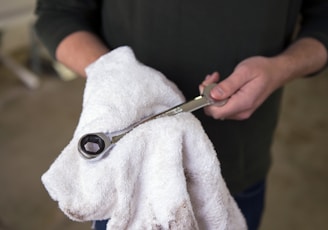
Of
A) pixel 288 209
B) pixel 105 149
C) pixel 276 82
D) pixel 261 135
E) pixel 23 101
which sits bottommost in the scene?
pixel 288 209

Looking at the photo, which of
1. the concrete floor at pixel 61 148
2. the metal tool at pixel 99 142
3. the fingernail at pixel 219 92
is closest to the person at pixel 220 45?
the fingernail at pixel 219 92

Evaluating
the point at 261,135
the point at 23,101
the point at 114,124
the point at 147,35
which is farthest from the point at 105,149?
the point at 23,101

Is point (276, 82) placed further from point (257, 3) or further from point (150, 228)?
→ point (150, 228)

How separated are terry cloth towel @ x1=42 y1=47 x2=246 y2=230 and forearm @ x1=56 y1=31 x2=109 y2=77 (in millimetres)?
139

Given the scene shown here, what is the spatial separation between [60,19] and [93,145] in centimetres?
30

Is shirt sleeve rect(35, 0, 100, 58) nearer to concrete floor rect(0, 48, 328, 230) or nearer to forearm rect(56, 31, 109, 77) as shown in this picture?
forearm rect(56, 31, 109, 77)

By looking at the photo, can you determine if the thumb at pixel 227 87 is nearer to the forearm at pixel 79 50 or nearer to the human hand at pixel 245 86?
the human hand at pixel 245 86

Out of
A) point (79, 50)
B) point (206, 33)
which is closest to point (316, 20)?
point (206, 33)

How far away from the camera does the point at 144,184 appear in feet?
1.47

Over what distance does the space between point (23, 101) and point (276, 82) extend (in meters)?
1.47

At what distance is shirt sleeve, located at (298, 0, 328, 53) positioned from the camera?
0.70 metres

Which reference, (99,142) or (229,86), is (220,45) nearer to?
(229,86)

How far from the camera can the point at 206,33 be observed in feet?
2.04

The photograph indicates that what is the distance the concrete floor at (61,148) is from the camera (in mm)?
1478
